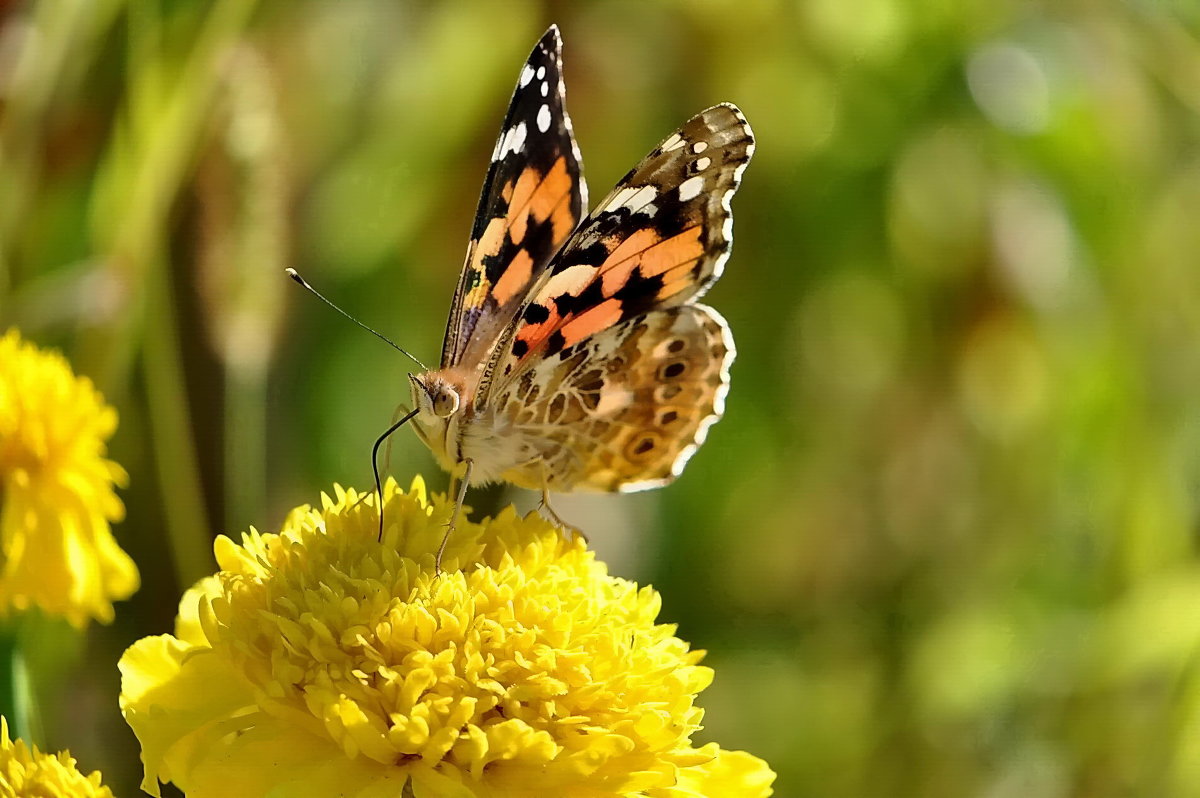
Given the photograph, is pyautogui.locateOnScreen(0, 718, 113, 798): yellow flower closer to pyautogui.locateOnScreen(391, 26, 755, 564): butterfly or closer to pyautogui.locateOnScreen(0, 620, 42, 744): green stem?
pyautogui.locateOnScreen(0, 620, 42, 744): green stem

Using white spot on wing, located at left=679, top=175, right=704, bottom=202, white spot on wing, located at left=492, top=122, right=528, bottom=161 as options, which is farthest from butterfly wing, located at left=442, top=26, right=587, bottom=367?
white spot on wing, located at left=679, top=175, right=704, bottom=202

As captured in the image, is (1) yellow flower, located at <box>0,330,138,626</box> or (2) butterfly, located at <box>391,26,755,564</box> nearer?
(1) yellow flower, located at <box>0,330,138,626</box>

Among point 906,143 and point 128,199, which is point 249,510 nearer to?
point 128,199

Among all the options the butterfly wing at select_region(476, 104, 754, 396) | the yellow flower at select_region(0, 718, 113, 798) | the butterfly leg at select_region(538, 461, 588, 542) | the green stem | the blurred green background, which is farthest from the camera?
the blurred green background

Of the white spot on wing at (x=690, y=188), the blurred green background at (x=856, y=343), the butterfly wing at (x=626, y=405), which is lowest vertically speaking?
the butterfly wing at (x=626, y=405)

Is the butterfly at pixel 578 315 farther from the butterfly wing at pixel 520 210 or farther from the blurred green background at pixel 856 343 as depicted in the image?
the blurred green background at pixel 856 343

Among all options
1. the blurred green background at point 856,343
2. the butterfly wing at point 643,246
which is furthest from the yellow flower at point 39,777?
the blurred green background at point 856,343

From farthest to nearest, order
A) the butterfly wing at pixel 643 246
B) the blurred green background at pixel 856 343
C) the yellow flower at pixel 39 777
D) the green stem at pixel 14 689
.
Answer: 1. the blurred green background at pixel 856 343
2. the butterfly wing at pixel 643 246
3. the green stem at pixel 14 689
4. the yellow flower at pixel 39 777
